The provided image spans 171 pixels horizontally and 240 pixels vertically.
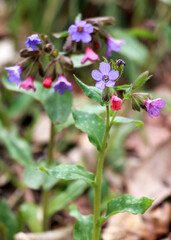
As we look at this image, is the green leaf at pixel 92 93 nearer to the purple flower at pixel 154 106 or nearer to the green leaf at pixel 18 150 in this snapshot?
the purple flower at pixel 154 106

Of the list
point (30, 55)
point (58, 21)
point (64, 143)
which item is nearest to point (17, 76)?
point (30, 55)

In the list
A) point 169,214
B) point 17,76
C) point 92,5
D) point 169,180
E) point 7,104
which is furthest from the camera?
point 92,5

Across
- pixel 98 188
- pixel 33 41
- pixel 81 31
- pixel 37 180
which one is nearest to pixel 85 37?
pixel 81 31

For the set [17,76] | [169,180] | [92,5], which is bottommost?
[169,180]

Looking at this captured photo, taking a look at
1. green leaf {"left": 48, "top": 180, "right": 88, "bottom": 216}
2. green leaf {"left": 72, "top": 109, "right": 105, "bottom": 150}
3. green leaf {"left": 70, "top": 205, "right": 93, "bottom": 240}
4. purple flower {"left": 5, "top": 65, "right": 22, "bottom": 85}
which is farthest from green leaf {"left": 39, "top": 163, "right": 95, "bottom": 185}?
green leaf {"left": 48, "top": 180, "right": 88, "bottom": 216}

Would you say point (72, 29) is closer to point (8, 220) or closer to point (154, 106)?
point (154, 106)

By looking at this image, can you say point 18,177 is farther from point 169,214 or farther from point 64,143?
point 169,214

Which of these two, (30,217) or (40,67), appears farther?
(30,217)
